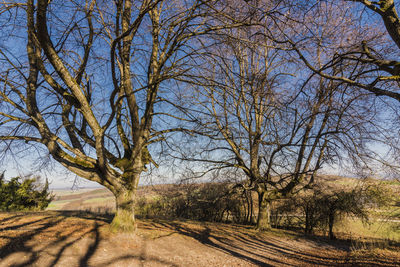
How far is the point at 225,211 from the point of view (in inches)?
650

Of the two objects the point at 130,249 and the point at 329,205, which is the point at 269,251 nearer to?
the point at 130,249

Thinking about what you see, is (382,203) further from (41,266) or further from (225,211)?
(41,266)

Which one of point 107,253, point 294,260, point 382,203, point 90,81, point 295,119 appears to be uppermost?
point 90,81

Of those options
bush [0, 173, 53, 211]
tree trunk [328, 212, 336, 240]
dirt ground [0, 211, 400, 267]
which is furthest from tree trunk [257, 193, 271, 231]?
bush [0, 173, 53, 211]

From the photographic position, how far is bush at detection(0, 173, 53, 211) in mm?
14465

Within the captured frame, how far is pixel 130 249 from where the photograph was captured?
554 centimetres

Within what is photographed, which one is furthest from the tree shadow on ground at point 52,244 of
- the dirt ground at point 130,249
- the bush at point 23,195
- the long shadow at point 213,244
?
the bush at point 23,195

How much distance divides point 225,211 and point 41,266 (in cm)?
1399

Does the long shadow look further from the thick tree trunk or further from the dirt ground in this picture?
the thick tree trunk

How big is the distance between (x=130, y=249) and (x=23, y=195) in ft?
46.4

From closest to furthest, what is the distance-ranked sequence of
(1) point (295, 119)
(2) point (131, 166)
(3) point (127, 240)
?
1. (3) point (127, 240)
2. (2) point (131, 166)
3. (1) point (295, 119)

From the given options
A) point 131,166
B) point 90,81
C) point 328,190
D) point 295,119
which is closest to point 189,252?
point 131,166

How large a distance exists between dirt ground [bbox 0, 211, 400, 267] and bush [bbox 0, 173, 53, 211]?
9.50 meters

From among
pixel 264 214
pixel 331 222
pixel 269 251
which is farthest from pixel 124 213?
pixel 331 222
